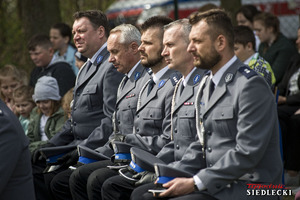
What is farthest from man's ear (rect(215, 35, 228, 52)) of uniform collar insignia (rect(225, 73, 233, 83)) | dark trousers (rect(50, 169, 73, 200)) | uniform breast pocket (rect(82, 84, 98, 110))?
dark trousers (rect(50, 169, 73, 200))

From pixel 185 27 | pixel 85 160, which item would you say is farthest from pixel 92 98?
pixel 185 27

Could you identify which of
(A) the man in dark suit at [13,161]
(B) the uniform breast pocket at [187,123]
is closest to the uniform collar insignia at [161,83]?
(B) the uniform breast pocket at [187,123]

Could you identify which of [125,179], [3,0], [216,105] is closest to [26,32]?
[3,0]

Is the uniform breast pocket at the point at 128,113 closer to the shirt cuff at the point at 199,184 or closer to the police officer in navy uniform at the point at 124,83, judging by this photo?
the police officer in navy uniform at the point at 124,83

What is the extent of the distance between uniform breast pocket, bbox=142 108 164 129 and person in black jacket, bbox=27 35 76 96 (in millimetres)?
2846

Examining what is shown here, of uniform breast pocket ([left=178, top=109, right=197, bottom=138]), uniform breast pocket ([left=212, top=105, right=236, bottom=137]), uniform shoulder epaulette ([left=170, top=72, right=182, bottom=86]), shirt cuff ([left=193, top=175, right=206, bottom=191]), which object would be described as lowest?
shirt cuff ([left=193, top=175, right=206, bottom=191])

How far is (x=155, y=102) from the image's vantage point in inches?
189

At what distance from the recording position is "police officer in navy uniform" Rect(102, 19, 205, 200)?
4.27 metres

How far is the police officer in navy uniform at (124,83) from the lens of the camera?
17.0 feet

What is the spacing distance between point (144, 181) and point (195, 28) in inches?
45.8

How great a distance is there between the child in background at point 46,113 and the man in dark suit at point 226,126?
2754 mm

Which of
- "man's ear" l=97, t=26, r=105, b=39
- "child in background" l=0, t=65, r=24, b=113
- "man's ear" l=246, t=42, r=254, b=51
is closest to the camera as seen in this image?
"man's ear" l=97, t=26, r=105, b=39

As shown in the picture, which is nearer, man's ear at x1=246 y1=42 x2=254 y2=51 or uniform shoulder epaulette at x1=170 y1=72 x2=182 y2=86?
uniform shoulder epaulette at x1=170 y1=72 x2=182 y2=86

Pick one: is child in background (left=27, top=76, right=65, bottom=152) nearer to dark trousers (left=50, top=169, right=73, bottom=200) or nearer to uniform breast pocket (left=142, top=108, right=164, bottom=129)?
dark trousers (left=50, top=169, right=73, bottom=200)
